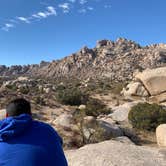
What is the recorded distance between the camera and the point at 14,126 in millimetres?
3627

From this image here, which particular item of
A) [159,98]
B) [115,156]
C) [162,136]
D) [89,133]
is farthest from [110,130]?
[159,98]

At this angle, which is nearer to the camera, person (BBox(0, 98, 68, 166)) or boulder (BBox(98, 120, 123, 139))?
person (BBox(0, 98, 68, 166))

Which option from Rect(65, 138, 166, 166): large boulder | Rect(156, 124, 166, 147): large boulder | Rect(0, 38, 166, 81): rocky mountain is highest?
Rect(0, 38, 166, 81): rocky mountain

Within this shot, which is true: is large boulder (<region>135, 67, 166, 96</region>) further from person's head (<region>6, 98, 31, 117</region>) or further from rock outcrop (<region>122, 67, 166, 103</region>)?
person's head (<region>6, 98, 31, 117</region>)

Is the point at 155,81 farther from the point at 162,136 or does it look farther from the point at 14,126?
the point at 14,126

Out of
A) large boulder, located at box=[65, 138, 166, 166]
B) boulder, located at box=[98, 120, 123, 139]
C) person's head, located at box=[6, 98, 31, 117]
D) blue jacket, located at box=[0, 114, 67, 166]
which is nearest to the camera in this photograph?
blue jacket, located at box=[0, 114, 67, 166]

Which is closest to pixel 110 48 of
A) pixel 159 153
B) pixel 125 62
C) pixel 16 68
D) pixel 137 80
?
pixel 125 62

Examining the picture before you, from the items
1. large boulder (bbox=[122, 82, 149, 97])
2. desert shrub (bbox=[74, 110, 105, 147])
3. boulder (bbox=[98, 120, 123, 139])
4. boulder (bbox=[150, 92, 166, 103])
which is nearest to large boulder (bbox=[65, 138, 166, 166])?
desert shrub (bbox=[74, 110, 105, 147])

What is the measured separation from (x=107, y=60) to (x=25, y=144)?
12185 centimetres

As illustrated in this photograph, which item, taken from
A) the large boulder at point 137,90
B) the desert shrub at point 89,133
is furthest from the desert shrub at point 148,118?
the large boulder at point 137,90

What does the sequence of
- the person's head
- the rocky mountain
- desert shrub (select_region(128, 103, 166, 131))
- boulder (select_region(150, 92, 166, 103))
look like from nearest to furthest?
1. the person's head
2. desert shrub (select_region(128, 103, 166, 131))
3. boulder (select_region(150, 92, 166, 103))
4. the rocky mountain

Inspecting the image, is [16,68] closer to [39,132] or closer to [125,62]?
[125,62]

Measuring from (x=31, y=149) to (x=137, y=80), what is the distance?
30.0 metres

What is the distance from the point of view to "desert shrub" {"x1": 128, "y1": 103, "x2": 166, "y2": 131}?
17.9m
